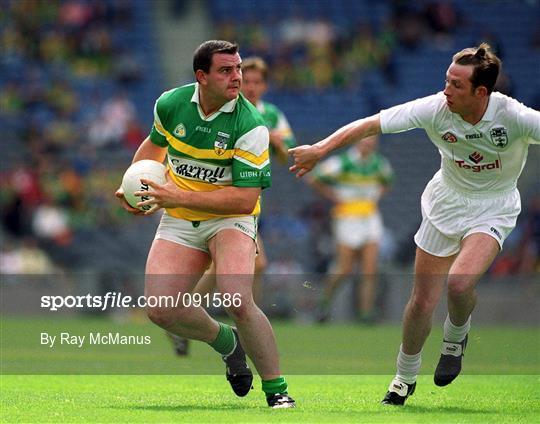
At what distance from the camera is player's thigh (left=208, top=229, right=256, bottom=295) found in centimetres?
759

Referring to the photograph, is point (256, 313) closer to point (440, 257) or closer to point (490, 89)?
point (440, 257)

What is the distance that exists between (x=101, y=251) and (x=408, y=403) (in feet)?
44.2

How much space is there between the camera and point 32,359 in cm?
1122

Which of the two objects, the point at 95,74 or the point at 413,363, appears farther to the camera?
the point at 95,74

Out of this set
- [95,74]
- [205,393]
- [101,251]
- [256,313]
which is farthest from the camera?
[95,74]

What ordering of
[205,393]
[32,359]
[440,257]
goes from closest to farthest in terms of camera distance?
[440,257]
[205,393]
[32,359]

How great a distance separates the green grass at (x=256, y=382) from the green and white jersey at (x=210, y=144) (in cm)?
135

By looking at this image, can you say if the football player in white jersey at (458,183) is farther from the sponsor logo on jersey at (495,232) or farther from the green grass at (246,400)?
the green grass at (246,400)

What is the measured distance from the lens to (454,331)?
8.24 metres

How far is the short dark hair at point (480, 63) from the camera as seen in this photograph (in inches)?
303

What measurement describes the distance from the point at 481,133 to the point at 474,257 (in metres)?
0.78

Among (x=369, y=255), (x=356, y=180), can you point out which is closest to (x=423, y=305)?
(x=369, y=255)

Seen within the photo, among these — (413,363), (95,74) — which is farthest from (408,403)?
(95,74)

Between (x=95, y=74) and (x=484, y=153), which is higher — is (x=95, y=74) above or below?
below
